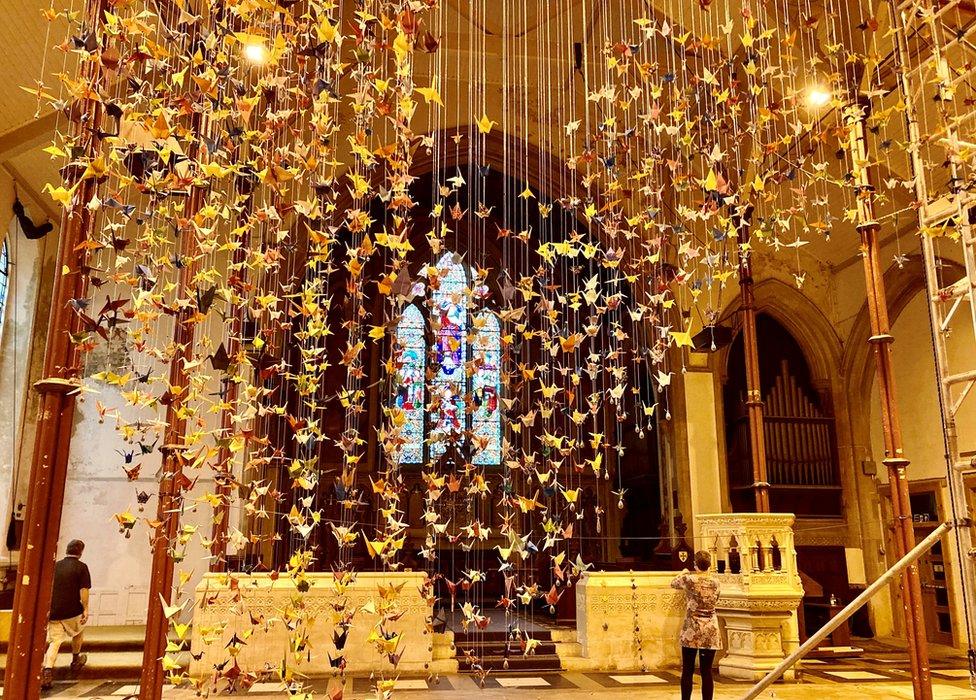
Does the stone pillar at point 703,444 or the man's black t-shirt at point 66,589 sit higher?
the stone pillar at point 703,444

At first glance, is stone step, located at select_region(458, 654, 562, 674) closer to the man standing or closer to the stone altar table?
the stone altar table

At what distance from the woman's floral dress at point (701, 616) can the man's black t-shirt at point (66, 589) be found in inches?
215

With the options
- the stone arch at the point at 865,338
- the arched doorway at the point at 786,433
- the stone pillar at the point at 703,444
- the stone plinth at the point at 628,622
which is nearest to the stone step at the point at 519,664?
the stone plinth at the point at 628,622

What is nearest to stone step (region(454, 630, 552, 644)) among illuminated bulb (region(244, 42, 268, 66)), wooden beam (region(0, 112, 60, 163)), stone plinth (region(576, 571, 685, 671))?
stone plinth (region(576, 571, 685, 671))

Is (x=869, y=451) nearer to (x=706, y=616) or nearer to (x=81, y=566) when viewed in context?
(x=706, y=616)

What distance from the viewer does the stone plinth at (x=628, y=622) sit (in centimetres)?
795

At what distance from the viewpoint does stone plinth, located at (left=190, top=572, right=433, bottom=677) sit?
709 cm

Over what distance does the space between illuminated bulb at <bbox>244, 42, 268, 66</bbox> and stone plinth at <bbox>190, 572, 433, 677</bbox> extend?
450 cm

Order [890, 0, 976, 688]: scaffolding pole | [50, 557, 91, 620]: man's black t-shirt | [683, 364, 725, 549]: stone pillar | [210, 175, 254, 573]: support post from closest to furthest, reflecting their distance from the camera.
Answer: [210, 175, 254, 573]: support post < [890, 0, 976, 688]: scaffolding pole < [50, 557, 91, 620]: man's black t-shirt < [683, 364, 725, 549]: stone pillar

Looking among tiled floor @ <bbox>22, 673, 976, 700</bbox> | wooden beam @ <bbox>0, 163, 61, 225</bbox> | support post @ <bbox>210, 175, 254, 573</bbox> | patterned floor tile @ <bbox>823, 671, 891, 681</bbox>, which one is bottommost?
patterned floor tile @ <bbox>823, 671, 891, 681</bbox>

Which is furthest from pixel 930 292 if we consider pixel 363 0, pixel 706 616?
pixel 363 0

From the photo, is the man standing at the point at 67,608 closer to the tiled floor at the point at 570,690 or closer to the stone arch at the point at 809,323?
the tiled floor at the point at 570,690

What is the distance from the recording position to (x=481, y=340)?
4.98 meters

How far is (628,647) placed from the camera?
7.99 meters
